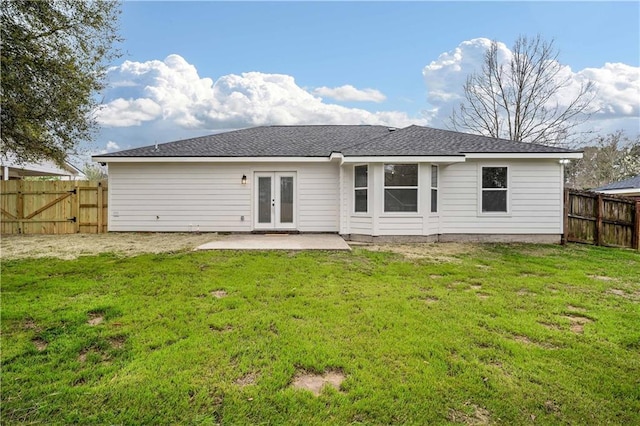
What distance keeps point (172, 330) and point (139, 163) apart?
8.97m

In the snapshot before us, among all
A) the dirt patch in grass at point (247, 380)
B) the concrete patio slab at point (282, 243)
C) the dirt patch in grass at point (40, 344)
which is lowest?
the dirt patch in grass at point (247, 380)

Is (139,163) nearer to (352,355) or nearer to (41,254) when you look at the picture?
(41,254)

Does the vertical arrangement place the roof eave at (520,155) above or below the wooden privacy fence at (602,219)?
above

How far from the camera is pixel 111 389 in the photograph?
2.27 metres

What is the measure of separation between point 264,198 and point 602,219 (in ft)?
33.9

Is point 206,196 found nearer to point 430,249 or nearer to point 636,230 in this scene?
point 430,249

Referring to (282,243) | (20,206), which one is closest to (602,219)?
(282,243)

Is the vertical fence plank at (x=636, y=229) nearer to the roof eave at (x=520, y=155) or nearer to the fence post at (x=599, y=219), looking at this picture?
the fence post at (x=599, y=219)

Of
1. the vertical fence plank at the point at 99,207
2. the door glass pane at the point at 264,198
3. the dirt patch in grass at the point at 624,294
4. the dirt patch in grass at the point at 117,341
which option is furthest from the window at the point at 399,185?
the vertical fence plank at the point at 99,207

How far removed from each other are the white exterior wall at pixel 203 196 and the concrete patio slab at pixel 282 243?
991 mm

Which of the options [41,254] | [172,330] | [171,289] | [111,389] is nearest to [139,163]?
[41,254]

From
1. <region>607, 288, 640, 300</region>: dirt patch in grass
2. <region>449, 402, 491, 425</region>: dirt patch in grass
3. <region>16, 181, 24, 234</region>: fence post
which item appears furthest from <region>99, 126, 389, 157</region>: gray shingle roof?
<region>449, 402, 491, 425</region>: dirt patch in grass

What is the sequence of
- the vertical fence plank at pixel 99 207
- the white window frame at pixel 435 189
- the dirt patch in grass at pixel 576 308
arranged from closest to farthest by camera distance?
the dirt patch in grass at pixel 576 308 → the white window frame at pixel 435 189 → the vertical fence plank at pixel 99 207

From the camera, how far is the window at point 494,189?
9.66 meters
